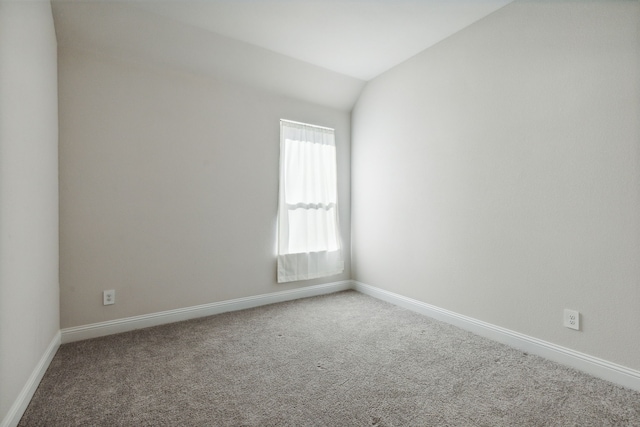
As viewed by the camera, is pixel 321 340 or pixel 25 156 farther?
pixel 321 340

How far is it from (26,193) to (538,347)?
3.40m

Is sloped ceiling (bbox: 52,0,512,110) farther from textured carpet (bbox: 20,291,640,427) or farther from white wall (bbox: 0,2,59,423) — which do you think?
textured carpet (bbox: 20,291,640,427)

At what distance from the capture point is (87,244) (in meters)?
2.51

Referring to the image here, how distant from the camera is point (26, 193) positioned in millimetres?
1685

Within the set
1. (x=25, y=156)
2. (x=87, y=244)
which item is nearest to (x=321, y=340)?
(x=87, y=244)

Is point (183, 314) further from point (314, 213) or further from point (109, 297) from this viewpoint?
point (314, 213)

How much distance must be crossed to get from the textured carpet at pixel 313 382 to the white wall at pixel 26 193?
30cm

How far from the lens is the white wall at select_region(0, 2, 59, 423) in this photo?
1.41 metres

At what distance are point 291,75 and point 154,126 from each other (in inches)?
58.8

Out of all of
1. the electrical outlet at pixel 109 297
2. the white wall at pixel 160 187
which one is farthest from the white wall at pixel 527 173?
A: the electrical outlet at pixel 109 297

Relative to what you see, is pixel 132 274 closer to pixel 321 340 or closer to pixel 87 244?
pixel 87 244

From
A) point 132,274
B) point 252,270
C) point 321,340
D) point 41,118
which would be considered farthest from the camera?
point 252,270

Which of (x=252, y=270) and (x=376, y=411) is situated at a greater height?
(x=252, y=270)

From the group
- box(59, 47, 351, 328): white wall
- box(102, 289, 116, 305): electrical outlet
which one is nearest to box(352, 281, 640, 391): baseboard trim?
box(59, 47, 351, 328): white wall
